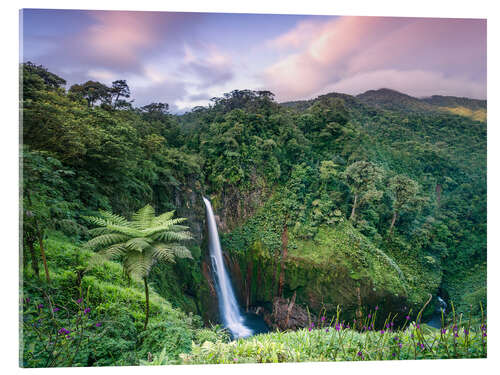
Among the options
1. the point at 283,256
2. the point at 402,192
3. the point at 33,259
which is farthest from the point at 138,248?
the point at 402,192

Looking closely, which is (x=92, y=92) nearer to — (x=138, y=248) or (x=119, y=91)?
(x=119, y=91)

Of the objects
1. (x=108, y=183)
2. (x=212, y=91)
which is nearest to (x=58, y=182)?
(x=108, y=183)

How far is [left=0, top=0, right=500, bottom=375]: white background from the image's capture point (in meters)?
2.19

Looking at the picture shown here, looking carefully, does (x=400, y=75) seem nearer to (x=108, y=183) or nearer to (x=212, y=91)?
(x=212, y=91)

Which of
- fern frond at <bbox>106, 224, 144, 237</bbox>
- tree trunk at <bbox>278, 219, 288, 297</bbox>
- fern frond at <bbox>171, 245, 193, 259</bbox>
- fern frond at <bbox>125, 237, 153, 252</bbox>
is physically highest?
fern frond at <bbox>106, 224, 144, 237</bbox>

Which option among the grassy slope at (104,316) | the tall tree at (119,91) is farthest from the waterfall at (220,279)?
the grassy slope at (104,316)

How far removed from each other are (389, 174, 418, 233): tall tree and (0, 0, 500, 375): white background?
1496 millimetres

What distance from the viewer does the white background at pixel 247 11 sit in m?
2.19

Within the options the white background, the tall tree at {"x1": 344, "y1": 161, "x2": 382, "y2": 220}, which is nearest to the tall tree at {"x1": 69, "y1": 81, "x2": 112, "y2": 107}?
the white background

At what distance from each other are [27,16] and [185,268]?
4755mm

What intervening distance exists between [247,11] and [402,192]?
4.44m

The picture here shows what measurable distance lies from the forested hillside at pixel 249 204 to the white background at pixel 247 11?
0.14m

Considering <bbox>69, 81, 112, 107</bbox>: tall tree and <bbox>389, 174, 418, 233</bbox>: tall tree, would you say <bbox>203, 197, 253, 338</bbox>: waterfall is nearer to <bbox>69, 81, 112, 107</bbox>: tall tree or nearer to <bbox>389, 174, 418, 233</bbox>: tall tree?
<bbox>69, 81, 112, 107</bbox>: tall tree

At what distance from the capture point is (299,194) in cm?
518
